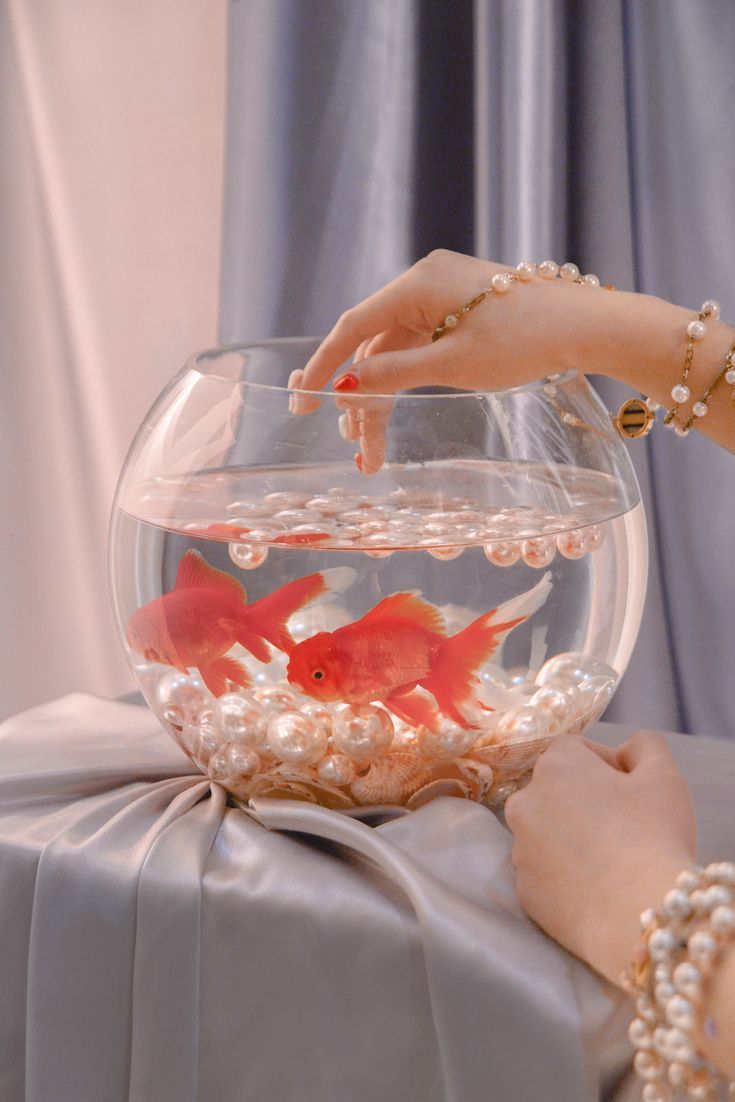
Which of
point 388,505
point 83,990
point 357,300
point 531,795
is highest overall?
point 357,300

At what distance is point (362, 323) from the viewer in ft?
2.41

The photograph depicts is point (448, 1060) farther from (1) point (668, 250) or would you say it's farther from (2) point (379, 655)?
(1) point (668, 250)

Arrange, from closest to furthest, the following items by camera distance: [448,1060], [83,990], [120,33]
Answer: [448,1060], [83,990], [120,33]

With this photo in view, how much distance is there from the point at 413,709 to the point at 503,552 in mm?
107

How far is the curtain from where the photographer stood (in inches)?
72.7

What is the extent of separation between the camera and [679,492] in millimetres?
1600

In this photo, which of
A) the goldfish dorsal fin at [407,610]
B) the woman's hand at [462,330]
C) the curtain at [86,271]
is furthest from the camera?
the curtain at [86,271]

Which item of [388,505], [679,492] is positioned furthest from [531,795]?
[679,492]

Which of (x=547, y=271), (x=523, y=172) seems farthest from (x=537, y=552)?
(x=523, y=172)

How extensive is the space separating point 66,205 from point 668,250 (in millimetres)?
1046

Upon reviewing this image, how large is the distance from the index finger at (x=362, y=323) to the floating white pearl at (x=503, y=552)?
0.19 meters

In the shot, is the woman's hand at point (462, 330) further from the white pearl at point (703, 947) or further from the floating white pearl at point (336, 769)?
the white pearl at point (703, 947)

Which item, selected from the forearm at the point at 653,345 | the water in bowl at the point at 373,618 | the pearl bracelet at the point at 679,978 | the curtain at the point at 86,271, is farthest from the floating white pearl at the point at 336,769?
the curtain at the point at 86,271

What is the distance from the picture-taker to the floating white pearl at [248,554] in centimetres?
62
